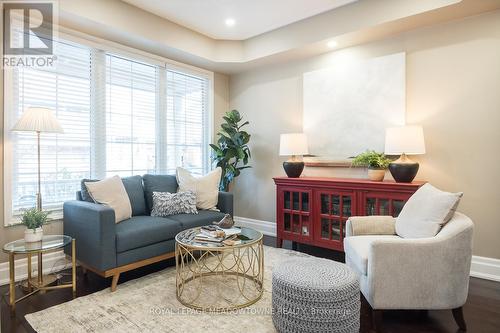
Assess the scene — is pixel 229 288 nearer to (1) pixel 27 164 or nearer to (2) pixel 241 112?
(1) pixel 27 164

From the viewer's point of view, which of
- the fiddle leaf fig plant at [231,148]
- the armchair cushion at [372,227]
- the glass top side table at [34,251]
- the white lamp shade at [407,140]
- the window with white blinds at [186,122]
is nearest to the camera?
the glass top side table at [34,251]

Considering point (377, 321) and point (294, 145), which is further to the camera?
point (294, 145)

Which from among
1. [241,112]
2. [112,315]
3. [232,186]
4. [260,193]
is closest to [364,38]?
[241,112]

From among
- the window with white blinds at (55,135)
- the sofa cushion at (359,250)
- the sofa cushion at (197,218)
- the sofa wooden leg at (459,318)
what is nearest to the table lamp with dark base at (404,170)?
the sofa cushion at (359,250)

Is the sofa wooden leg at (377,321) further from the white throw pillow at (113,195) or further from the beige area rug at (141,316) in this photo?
the white throw pillow at (113,195)

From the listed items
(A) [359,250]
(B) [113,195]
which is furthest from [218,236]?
(B) [113,195]

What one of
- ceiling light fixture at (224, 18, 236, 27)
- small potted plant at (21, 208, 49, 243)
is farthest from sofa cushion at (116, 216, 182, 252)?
ceiling light fixture at (224, 18, 236, 27)

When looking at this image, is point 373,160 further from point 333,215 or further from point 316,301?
point 316,301

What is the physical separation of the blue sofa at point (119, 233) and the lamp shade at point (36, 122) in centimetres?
66

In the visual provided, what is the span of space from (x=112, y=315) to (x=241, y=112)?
341 cm

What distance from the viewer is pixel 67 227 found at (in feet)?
9.37

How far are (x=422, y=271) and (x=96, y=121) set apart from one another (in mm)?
3407

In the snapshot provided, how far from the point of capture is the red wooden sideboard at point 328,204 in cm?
296

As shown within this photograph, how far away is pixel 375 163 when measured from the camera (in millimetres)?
3160
